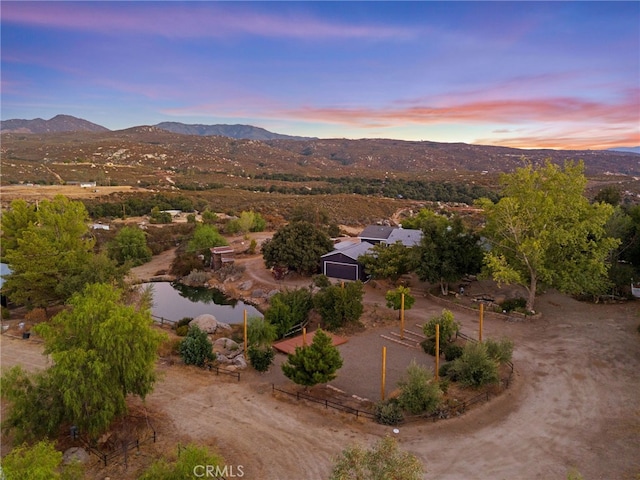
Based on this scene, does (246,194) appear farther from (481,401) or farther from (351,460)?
(351,460)

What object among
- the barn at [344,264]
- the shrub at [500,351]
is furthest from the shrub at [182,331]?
the shrub at [500,351]

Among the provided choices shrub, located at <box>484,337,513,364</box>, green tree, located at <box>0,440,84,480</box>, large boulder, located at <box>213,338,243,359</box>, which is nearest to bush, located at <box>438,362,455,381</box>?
shrub, located at <box>484,337,513,364</box>

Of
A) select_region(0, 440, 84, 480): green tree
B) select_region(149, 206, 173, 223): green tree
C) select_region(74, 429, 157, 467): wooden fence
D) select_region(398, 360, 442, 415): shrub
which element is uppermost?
select_region(0, 440, 84, 480): green tree

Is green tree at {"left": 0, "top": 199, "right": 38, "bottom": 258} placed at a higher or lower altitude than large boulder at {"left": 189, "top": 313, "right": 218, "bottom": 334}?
higher

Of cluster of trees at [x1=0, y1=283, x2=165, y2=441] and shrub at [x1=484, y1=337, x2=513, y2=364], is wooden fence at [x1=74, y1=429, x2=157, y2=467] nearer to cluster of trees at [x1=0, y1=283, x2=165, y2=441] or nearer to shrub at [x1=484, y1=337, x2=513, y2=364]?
cluster of trees at [x1=0, y1=283, x2=165, y2=441]

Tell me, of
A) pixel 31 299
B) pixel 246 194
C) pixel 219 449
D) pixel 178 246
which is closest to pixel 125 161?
pixel 246 194

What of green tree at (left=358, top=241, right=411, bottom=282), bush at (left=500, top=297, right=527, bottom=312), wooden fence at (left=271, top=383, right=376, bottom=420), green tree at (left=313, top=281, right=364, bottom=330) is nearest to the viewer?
wooden fence at (left=271, top=383, right=376, bottom=420)
